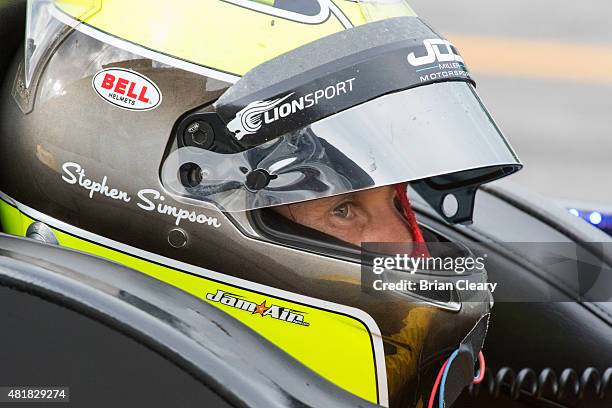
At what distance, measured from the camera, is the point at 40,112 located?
61.3 inches

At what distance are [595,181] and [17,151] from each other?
425cm

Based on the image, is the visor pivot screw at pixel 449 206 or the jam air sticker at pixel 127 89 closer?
the jam air sticker at pixel 127 89

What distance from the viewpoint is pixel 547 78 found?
6711 millimetres

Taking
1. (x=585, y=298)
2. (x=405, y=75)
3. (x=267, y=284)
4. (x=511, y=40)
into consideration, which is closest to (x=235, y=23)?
(x=405, y=75)

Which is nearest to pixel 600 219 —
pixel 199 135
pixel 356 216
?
pixel 356 216

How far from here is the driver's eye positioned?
1639 millimetres

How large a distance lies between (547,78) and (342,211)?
5.31m

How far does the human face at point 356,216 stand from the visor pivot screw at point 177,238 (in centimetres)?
14

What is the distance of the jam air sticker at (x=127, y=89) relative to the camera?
1509mm

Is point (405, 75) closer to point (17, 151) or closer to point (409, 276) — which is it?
point (409, 276)

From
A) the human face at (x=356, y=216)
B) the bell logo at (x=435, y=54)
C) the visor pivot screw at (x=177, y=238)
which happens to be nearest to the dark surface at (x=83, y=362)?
the visor pivot screw at (x=177, y=238)

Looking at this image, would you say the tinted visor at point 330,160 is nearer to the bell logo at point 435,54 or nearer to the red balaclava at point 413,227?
the bell logo at point 435,54

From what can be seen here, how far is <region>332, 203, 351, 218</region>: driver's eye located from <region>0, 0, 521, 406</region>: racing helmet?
0.07m

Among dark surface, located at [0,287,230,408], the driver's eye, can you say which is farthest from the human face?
dark surface, located at [0,287,230,408]
